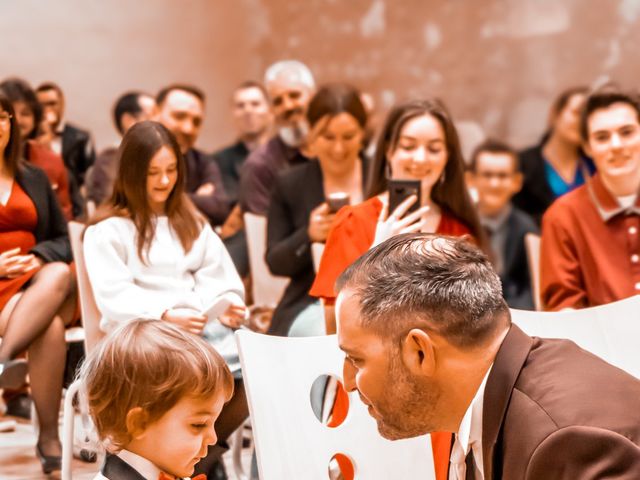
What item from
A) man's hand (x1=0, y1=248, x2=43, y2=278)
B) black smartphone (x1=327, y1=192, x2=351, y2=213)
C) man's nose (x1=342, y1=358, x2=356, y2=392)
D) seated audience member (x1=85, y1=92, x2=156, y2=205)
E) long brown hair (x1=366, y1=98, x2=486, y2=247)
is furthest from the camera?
seated audience member (x1=85, y1=92, x2=156, y2=205)

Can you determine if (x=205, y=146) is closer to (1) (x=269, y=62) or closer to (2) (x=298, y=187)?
(1) (x=269, y=62)

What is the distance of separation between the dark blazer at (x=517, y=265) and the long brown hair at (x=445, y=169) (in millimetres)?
1182

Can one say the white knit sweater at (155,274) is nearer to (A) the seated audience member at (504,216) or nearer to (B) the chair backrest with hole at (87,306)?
(B) the chair backrest with hole at (87,306)

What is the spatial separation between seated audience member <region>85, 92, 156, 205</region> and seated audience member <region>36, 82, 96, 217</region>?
14cm

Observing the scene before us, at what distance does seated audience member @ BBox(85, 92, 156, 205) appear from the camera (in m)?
3.87

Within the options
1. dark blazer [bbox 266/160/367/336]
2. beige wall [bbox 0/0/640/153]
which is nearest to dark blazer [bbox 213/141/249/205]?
beige wall [bbox 0/0/640/153]

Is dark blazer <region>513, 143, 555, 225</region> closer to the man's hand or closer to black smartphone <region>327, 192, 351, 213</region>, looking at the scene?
black smartphone <region>327, 192, 351, 213</region>

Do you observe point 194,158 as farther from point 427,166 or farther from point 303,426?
point 303,426

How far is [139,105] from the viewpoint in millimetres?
4715

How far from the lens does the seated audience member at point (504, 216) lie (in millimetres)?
4426

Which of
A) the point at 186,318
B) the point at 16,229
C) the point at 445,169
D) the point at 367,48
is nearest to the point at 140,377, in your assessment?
the point at 186,318

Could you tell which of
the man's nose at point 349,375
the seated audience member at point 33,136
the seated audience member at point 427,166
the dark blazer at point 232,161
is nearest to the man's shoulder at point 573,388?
the man's nose at point 349,375

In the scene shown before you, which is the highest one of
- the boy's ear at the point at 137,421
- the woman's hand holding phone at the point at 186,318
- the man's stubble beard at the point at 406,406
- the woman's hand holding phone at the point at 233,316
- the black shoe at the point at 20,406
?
the man's stubble beard at the point at 406,406

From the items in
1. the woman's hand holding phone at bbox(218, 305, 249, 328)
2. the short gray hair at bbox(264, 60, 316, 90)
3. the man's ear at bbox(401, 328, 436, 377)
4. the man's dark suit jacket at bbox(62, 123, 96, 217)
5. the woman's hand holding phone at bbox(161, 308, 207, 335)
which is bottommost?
the woman's hand holding phone at bbox(218, 305, 249, 328)
